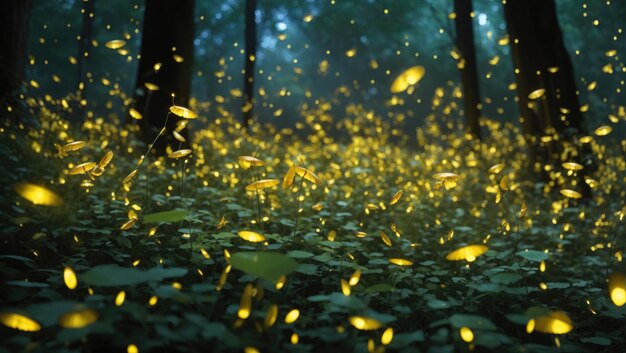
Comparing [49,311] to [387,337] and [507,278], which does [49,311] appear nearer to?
[387,337]

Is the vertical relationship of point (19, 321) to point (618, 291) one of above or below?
below

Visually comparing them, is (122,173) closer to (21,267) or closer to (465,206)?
(21,267)

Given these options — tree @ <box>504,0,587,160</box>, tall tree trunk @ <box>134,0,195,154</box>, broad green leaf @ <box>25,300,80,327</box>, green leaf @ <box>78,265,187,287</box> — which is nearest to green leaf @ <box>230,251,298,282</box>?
green leaf @ <box>78,265,187,287</box>

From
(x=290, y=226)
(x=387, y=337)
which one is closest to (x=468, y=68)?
(x=290, y=226)

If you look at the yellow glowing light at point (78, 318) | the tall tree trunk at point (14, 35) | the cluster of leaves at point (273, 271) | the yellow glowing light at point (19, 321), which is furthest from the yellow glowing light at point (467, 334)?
the tall tree trunk at point (14, 35)

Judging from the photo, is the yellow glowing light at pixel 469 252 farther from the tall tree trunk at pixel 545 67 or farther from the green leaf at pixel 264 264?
the tall tree trunk at pixel 545 67

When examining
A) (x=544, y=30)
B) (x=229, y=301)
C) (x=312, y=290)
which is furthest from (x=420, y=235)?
(x=544, y=30)
